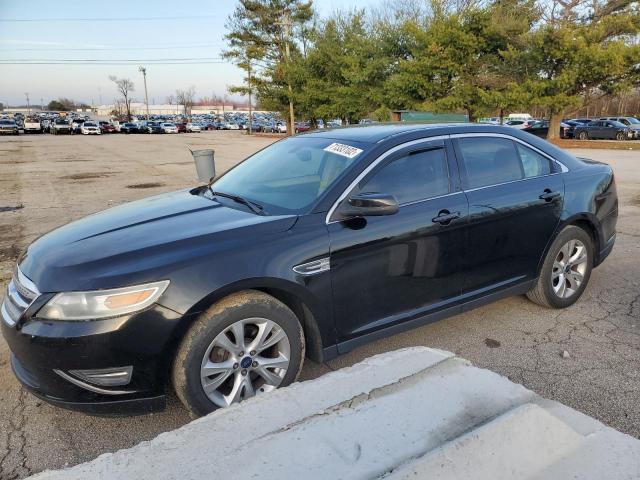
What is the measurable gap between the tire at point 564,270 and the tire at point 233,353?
229 centimetres

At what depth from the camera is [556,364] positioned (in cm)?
326

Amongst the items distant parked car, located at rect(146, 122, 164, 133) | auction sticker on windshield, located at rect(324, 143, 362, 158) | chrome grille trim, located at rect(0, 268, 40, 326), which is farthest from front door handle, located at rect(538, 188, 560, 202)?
distant parked car, located at rect(146, 122, 164, 133)

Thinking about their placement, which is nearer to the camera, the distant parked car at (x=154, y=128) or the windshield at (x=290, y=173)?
the windshield at (x=290, y=173)

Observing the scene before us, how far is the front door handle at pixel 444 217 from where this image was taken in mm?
3182

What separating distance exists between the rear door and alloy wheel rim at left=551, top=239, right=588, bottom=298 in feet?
1.05

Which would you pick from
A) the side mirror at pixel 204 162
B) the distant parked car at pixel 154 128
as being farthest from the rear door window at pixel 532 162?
the distant parked car at pixel 154 128

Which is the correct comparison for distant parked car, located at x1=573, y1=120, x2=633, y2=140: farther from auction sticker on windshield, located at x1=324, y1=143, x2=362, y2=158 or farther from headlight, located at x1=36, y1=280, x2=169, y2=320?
headlight, located at x1=36, y1=280, x2=169, y2=320

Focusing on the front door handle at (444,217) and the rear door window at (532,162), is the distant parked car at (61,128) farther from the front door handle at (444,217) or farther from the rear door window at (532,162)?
the front door handle at (444,217)

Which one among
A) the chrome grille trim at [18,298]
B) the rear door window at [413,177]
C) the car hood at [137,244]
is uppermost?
the rear door window at [413,177]

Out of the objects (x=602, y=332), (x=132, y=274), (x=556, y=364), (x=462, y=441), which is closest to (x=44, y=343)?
(x=132, y=274)

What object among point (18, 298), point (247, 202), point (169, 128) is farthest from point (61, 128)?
point (18, 298)

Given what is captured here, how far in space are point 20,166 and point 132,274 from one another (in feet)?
62.7

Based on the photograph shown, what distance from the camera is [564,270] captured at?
4078 millimetres

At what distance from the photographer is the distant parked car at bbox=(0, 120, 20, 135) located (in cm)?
4859
